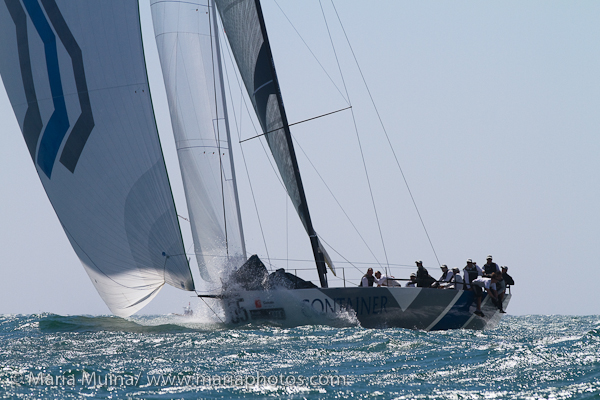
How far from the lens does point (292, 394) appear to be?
20.5 ft

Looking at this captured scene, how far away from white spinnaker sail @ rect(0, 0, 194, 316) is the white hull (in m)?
1.46

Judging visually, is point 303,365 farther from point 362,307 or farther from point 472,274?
point 472,274

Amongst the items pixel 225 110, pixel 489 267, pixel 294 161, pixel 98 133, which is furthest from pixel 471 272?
pixel 98 133

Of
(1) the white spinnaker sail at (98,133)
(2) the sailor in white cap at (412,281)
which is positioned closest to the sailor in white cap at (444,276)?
(2) the sailor in white cap at (412,281)

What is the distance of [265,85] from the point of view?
13.1m

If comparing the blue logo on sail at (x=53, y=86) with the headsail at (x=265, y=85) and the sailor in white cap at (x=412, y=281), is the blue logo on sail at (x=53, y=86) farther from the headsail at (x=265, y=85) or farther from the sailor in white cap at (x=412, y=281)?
the sailor in white cap at (x=412, y=281)

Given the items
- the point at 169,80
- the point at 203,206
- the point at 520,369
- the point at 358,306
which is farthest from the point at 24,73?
the point at 520,369

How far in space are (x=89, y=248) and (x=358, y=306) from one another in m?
4.60

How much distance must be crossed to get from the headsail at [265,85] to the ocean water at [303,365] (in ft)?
9.81

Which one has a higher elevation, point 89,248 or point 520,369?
point 89,248

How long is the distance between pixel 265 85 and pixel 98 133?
3.26 m

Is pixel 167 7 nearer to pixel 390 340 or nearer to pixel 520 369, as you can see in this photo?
pixel 390 340

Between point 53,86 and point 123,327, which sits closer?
point 53,86

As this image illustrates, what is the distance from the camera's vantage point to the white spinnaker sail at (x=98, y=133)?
37.8 ft
